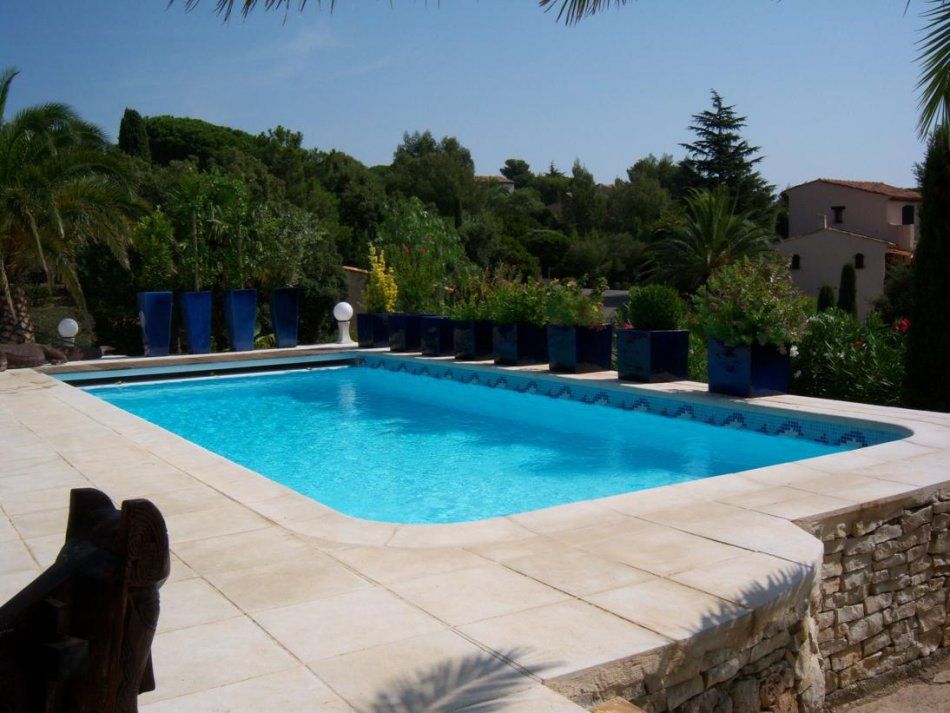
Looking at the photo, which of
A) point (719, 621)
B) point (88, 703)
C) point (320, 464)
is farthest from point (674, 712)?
point (320, 464)

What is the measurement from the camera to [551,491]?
20.9 ft

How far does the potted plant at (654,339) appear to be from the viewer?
28.9 feet

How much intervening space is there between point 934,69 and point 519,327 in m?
6.26

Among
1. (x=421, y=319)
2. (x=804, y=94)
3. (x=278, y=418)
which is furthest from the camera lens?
(x=421, y=319)

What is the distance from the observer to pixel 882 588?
13.8 ft

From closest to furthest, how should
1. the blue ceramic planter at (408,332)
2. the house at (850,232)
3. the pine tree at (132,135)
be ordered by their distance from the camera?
1. the blue ceramic planter at (408,332)
2. the house at (850,232)
3. the pine tree at (132,135)

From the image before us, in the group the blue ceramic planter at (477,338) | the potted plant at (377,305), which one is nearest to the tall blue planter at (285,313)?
the potted plant at (377,305)

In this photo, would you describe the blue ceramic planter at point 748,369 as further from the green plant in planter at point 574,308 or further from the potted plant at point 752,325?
the green plant in planter at point 574,308

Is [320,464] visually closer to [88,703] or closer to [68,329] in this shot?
[88,703]

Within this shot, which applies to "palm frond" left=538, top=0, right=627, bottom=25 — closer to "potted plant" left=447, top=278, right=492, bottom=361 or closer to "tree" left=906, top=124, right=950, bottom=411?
"tree" left=906, top=124, right=950, bottom=411

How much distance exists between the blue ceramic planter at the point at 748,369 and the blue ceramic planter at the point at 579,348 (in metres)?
1.90

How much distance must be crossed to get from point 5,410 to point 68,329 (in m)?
5.23

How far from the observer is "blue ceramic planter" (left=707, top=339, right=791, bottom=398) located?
7680 millimetres

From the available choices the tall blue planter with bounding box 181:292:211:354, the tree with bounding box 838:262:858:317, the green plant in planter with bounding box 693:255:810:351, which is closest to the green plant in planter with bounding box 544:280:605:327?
the green plant in planter with bounding box 693:255:810:351
